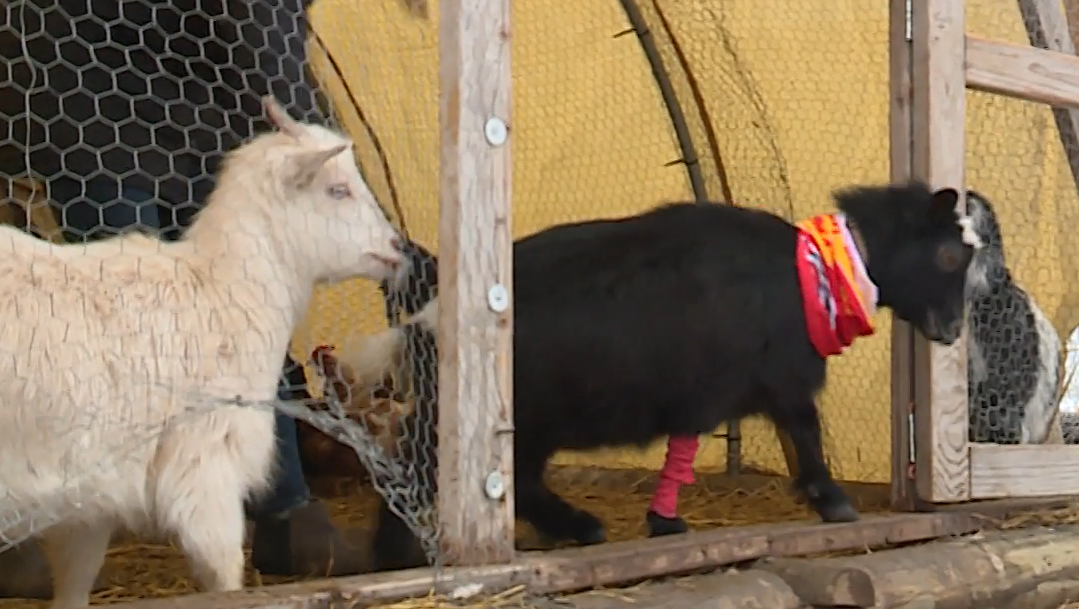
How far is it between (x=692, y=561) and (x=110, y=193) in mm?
1341

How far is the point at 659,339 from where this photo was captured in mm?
2660

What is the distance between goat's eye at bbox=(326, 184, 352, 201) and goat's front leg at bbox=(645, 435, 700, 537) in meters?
0.99

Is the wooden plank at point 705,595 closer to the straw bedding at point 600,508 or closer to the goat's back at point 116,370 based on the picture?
the straw bedding at point 600,508

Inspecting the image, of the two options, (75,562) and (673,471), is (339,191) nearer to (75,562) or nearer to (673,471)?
(75,562)

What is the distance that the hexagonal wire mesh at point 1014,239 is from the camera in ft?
12.1

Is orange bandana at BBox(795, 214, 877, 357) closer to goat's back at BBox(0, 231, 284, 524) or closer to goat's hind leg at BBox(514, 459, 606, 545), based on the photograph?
goat's hind leg at BBox(514, 459, 606, 545)

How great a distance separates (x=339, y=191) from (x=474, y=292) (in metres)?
0.36

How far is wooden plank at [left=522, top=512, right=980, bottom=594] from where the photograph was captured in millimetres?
2154

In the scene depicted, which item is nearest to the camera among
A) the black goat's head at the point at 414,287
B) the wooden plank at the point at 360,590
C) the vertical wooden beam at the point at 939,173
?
the wooden plank at the point at 360,590

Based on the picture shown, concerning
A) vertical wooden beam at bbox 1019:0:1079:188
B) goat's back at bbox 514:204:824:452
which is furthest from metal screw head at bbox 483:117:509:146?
vertical wooden beam at bbox 1019:0:1079:188

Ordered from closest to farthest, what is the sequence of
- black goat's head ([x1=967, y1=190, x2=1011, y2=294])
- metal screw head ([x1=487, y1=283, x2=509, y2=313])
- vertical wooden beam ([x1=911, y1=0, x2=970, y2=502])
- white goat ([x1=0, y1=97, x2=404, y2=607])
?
white goat ([x1=0, y1=97, x2=404, y2=607]), metal screw head ([x1=487, y1=283, x2=509, y2=313]), vertical wooden beam ([x1=911, y1=0, x2=970, y2=502]), black goat's head ([x1=967, y1=190, x2=1011, y2=294])

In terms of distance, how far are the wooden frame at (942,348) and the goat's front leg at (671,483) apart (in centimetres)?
65

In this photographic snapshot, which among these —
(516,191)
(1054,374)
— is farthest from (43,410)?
(1054,374)

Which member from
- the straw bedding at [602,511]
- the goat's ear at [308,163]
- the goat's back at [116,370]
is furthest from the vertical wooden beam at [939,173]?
the goat's back at [116,370]
